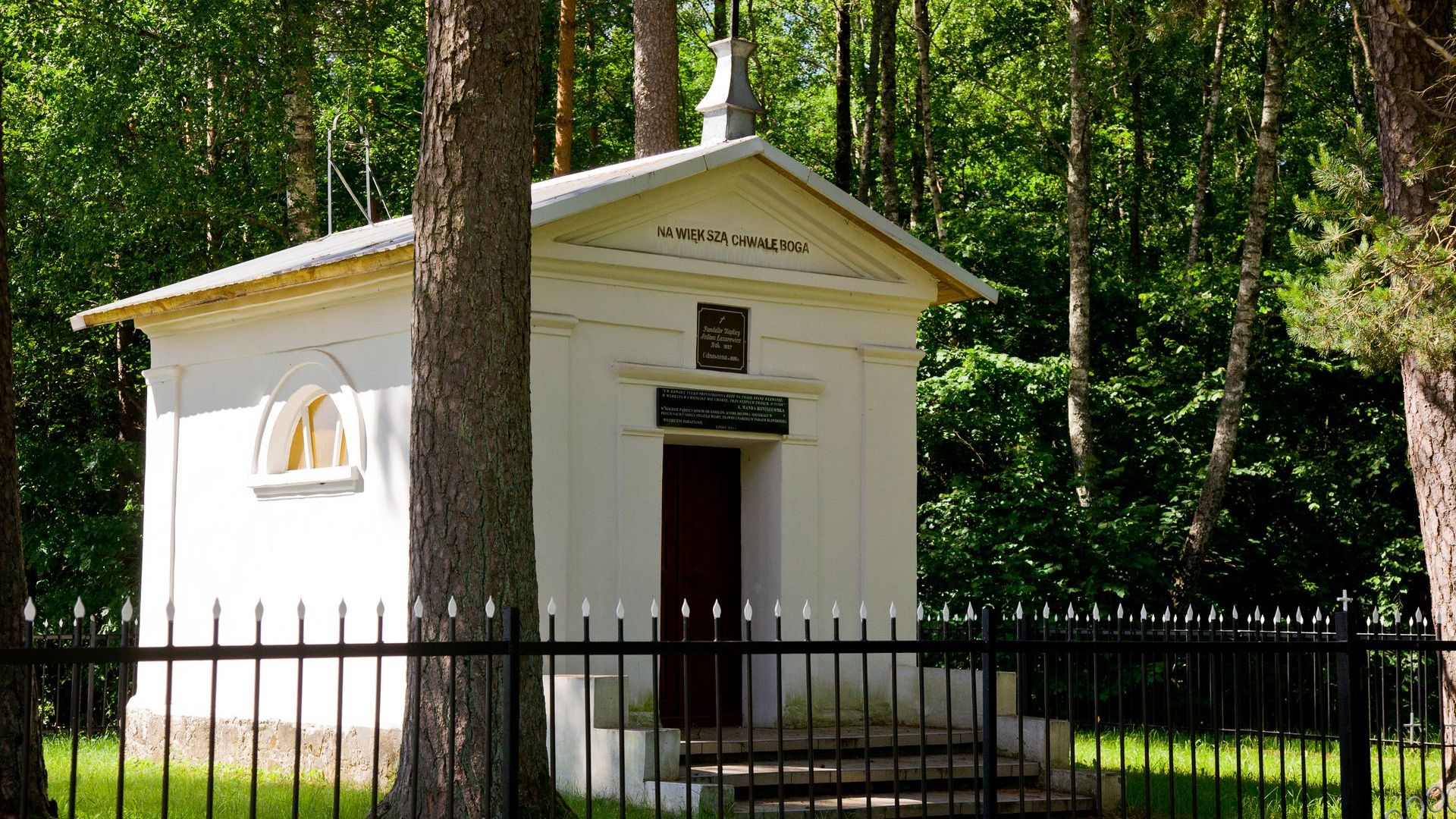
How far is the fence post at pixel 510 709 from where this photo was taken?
523 cm

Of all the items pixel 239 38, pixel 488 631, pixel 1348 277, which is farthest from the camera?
pixel 239 38

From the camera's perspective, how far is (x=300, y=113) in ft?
65.4

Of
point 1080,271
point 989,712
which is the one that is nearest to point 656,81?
point 1080,271

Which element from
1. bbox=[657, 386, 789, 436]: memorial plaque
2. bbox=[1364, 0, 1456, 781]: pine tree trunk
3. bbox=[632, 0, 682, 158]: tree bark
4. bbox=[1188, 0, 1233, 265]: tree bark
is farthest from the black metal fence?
bbox=[1188, 0, 1233, 265]: tree bark

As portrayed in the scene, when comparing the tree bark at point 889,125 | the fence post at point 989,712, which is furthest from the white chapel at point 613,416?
the tree bark at point 889,125

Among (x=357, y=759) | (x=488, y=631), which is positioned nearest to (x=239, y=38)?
(x=357, y=759)

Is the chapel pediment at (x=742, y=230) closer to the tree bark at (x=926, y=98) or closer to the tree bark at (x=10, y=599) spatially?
the tree bark at (x=10, y=599)

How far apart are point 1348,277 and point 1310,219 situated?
79 cm

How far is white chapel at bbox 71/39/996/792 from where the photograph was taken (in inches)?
431

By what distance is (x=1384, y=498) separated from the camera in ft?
65.2

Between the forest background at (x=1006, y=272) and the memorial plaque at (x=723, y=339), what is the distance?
6719mm

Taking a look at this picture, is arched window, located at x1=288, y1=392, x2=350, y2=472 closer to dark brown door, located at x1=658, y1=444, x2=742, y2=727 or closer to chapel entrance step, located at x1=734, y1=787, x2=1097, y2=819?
dark brown door, located at x1=658, y1=444, x2=742, y2=727

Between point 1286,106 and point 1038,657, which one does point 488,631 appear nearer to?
point 1038,657

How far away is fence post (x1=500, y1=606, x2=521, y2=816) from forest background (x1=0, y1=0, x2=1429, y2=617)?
12483 millimetres
